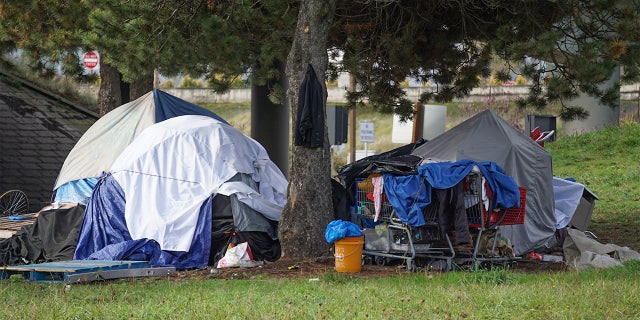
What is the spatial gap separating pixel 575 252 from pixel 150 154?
616cm

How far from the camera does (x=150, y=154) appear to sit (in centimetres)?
1309

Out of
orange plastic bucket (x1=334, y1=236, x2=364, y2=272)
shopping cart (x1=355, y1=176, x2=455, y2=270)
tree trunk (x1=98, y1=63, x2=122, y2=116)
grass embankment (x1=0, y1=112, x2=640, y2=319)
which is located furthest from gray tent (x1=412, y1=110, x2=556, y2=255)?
tree trunk (x1=98, y1=63, x2=122, y2=116)

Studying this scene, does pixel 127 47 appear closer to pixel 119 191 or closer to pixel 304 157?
pixel 119 191

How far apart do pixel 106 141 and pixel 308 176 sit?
475 centimetres

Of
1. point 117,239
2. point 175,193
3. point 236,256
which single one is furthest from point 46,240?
point 236,256

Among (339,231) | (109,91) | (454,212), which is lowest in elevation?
(339,231)

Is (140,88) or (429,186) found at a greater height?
(140,88)

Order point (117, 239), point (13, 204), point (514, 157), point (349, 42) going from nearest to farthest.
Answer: point (117, 239) → point (514, 157) → point (349, 42) → point (13, 204)

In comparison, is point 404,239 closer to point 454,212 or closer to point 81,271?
point 454,212

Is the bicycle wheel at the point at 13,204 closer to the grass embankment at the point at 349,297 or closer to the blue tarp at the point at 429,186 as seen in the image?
the grass embankment at the point at 349,297

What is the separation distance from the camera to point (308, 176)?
11.7m

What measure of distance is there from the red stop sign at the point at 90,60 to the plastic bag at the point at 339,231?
358 inches

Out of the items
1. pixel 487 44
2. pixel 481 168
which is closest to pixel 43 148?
pixel 487 44

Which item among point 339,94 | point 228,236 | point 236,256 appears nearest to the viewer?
point 236,256
